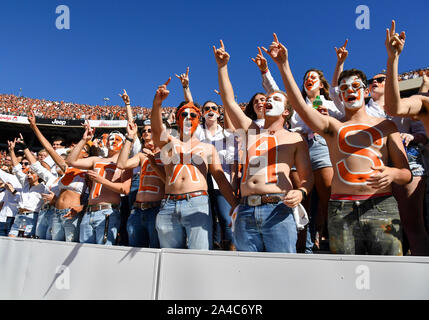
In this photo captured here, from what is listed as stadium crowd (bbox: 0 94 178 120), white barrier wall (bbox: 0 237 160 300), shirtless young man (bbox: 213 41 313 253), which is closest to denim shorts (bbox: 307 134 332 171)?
shirtless young man (bbox: 213 41 313 253)

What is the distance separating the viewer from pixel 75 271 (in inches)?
106

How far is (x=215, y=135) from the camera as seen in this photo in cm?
411

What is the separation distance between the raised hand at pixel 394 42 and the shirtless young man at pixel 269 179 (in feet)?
3.03

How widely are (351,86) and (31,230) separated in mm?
6253

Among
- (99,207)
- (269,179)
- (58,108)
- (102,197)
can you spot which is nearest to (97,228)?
(99,207)

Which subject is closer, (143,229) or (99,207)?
(143,229)

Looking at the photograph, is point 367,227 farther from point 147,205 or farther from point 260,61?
point 147,205

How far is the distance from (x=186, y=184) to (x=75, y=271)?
1.16 m

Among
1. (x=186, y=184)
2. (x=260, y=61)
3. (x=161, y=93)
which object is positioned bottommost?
(x=186, y=184)

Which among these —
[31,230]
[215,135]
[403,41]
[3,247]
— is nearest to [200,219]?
[215,135]

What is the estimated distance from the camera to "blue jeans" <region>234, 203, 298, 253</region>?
242 centimetres

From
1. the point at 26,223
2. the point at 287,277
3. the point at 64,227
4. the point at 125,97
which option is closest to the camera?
the point at 287,277

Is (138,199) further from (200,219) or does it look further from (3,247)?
(3,247)

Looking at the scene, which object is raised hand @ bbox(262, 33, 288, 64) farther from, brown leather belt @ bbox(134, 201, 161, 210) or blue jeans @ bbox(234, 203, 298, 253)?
brown leather belt @ bbox(134, 201, 161, 210)
